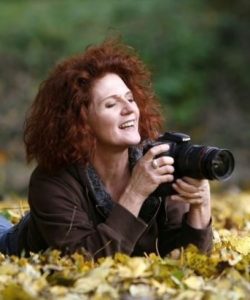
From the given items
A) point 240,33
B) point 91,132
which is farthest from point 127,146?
point 240,33

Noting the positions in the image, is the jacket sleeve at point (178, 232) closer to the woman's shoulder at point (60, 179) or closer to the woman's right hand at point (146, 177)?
the woman's right hand at point (146, 177)

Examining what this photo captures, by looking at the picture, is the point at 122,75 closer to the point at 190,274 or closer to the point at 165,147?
the point at 165,147

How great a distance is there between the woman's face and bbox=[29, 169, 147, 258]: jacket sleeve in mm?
243

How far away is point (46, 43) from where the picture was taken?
16.9m

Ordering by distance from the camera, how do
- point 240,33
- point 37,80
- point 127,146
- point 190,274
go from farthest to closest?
point 240,33, point 37,80, point 127,146, point 190,274

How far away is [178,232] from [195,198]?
0.82 feet

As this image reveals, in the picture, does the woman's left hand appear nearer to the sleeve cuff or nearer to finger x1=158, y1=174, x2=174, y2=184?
finger x1=158, y1=174, x2=174, y2=184

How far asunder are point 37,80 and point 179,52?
2.58m

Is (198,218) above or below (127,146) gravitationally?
below

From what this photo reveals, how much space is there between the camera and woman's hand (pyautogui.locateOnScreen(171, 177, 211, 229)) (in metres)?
3.87

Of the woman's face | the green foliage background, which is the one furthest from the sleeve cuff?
the green foliage background

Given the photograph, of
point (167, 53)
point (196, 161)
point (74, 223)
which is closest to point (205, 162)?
point (196, 161)

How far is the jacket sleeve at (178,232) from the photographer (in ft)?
13.2

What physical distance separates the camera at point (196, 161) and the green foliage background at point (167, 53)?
28.8 feet
